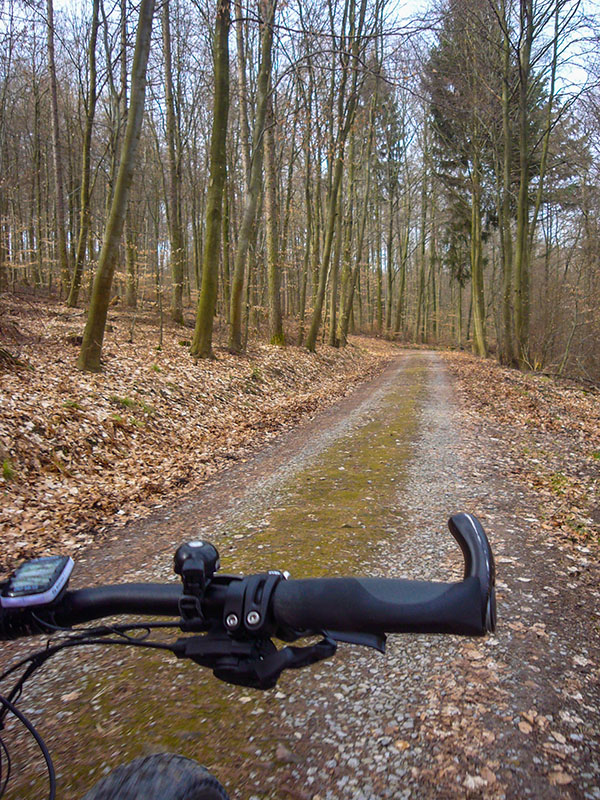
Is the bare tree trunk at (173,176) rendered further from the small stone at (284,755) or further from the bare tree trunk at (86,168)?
the small stone at (284,755)

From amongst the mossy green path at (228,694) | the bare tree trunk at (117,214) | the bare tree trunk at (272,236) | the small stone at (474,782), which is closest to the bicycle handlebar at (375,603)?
the mossy green path at (228,694)

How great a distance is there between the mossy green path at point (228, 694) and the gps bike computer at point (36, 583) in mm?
1408

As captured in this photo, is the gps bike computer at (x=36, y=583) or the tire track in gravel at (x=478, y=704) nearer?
the gps bike computer at (x=36, y=583)

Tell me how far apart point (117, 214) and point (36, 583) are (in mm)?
10158

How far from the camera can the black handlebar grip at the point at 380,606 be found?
1.14 m

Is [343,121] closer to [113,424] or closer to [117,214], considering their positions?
[117,214]

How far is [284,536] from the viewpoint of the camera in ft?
16.3

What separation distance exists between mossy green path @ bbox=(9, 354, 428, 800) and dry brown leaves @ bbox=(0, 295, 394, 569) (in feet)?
6.13

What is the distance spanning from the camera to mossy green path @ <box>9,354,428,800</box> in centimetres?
225

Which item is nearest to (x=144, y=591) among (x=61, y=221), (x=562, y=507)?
(x=562, y=507)

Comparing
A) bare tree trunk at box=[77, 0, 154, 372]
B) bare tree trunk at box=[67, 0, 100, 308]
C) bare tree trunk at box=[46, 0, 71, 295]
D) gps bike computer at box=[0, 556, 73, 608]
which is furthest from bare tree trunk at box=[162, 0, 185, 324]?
gps bike computer at box=[0, 556, 73, 608]

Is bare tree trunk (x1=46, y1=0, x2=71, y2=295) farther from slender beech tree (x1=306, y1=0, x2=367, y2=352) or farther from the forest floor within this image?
slender beech tree (x1=306, y1=0, x2=367, y2=352)

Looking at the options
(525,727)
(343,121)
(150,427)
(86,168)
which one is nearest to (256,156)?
(343,121)

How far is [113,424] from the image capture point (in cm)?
828
